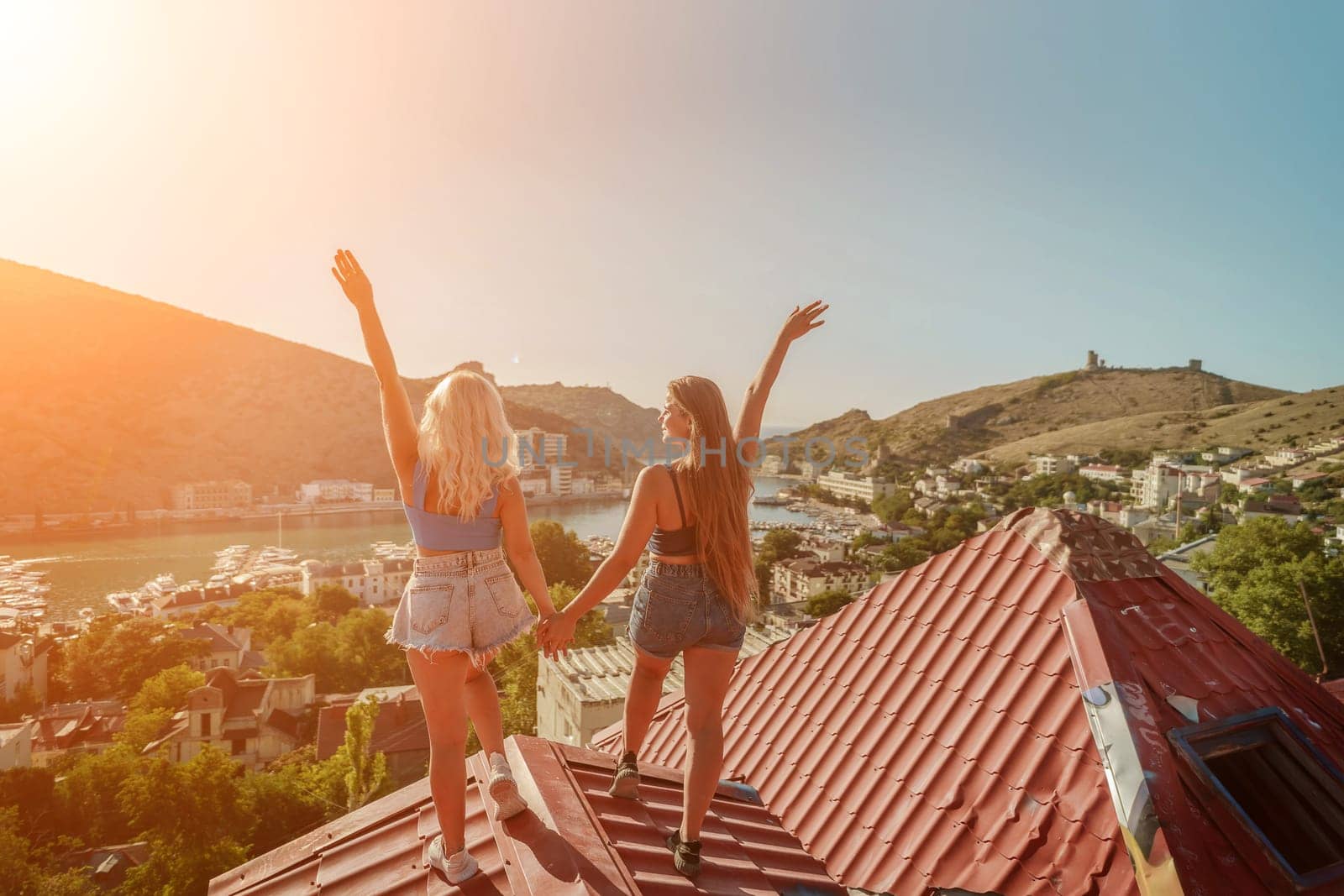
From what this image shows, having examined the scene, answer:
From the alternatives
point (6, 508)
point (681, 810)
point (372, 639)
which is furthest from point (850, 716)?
point (6, 508)

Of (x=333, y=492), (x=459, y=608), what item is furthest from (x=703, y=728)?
(x=333, y=492)

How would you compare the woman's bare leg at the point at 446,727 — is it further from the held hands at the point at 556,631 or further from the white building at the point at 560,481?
the white building at the point at 560,481

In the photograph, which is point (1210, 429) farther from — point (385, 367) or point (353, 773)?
point (385, 367)

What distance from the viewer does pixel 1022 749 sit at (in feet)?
10.2

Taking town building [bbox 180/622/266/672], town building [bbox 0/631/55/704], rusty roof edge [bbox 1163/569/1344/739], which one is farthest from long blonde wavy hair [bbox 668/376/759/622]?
town building [bbox 0/631/55/704]

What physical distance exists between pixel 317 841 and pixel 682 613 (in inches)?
85.1

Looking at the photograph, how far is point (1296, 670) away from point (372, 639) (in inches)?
1652

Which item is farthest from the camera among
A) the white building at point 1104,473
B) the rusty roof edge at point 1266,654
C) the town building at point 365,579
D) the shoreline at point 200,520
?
the white building at point 1104,473

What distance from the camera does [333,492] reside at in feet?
357

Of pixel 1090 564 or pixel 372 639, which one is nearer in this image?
pixel 1090 564

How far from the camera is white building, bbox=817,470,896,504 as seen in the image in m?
107

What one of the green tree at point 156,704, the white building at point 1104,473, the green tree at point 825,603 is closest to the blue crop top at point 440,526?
the green tree at point 156,704

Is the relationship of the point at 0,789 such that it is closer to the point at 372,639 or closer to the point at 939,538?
the point at 372,639

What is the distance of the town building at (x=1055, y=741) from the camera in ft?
8.52
